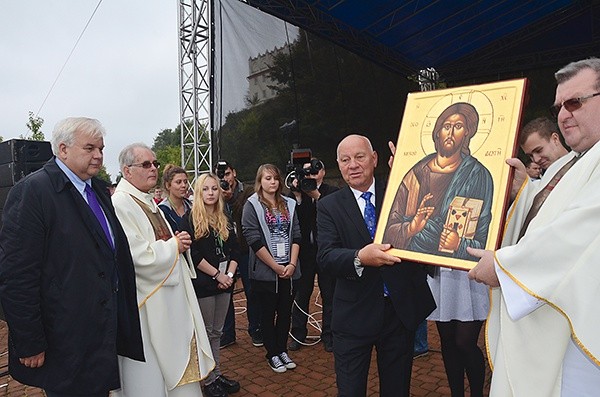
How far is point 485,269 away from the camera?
1.66 metres

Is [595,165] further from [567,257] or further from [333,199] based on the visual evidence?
[333,199]

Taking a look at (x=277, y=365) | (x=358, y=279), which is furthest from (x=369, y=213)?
(x=277, y=365)

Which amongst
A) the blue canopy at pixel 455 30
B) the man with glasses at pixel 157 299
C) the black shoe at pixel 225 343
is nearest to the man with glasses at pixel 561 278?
the man with glasses at pixel 157 299

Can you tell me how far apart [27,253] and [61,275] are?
186 millimetres

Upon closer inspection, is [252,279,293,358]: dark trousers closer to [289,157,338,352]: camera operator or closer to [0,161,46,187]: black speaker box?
[289,157,338,352]: camera operator

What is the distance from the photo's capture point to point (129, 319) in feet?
7.93

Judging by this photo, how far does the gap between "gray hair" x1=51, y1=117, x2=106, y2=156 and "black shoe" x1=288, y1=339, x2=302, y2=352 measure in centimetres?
324

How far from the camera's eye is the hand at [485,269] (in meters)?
1.64

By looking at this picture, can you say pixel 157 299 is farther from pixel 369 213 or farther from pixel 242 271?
pixel 242 271

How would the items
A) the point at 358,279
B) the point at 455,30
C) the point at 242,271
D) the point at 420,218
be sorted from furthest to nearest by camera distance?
the point at 455,30 < the point at 242,271 < the point at 358,279 < the point at 420,218

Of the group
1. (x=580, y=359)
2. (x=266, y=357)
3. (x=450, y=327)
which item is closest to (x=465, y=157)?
(x=580, y=359)

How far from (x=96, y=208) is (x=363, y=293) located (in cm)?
154

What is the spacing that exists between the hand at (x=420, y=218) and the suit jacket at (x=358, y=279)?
1.22ft

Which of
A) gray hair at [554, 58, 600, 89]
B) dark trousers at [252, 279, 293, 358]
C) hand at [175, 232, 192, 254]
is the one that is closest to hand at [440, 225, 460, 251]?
gray hair at [554, 58, 600, 89]
